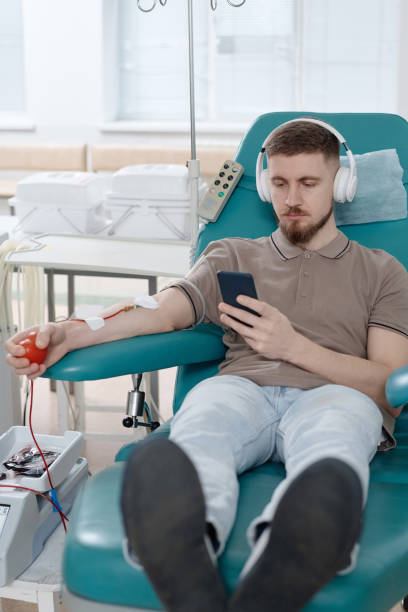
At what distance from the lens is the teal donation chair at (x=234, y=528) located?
3.13 ft

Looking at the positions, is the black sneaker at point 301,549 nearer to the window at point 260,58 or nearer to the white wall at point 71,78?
the white wall at point 71,78

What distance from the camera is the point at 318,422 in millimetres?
1177

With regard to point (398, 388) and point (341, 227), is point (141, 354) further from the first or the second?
point (341, 227)

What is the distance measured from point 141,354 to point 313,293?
1.29 ft

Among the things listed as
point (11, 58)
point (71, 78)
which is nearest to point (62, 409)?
point (71, 78)

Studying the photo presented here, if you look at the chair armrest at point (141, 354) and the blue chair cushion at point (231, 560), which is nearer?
the blue chair cushion at point (231, 560)

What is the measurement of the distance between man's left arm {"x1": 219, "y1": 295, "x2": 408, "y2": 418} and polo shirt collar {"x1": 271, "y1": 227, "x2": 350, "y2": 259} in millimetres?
232

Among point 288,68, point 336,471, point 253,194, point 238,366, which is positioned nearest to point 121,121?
point 288,68

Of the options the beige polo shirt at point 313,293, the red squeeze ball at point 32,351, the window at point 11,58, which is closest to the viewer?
the red squeeze ball at point 32,351

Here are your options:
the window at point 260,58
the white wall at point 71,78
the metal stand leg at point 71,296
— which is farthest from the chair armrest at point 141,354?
the window at point 260,58

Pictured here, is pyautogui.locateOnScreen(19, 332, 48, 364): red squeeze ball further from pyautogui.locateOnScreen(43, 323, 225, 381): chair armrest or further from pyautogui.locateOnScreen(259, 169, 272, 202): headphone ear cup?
pyautogui.locateOnScreen(259, 169, 272, 202): headphone ear cup

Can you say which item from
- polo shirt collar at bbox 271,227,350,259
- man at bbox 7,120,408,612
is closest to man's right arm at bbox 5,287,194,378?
man at bbox 7,120,408,612

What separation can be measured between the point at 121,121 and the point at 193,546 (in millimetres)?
5000

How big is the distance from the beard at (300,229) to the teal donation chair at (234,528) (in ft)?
0.64
